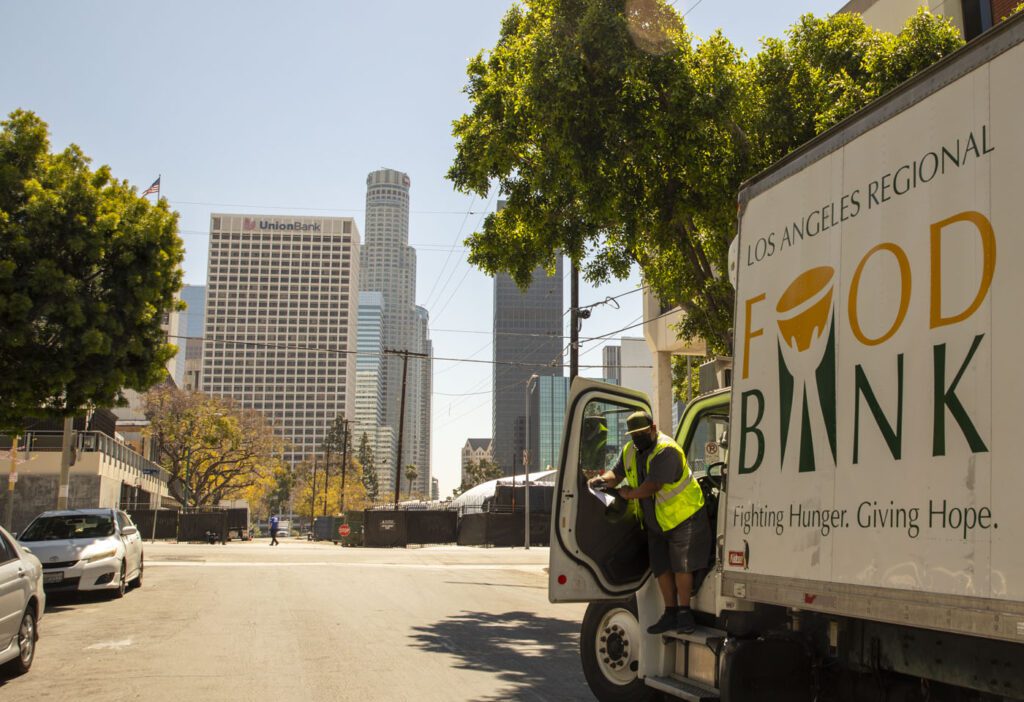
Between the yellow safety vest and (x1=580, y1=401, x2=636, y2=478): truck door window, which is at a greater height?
(x1=580, y1=401, x2=636, y2=478): truck door window

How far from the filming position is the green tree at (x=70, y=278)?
15.9m

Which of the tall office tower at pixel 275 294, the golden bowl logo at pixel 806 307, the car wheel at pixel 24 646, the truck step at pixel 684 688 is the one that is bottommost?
the car wheel at pixel 24 646

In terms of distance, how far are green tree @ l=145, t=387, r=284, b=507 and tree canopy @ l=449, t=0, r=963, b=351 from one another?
5037 cm

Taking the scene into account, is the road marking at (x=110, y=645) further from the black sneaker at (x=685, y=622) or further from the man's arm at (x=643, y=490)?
the black sneaker at (x=685, y=622)

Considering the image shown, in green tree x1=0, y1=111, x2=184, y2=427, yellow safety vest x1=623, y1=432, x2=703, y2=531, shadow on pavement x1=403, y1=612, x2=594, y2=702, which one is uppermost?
green tree x1=0, y1=111, x2=184, y2=427

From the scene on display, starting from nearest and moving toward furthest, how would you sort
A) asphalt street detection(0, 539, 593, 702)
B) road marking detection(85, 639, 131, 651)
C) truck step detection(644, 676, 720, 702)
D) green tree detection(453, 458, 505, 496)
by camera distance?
1. truck step detection(644, 676, 720, 702)
2. asphalt street detection(0, 539, 593, 702)
3. road marking detection(85, 639, 131, 651)
4. green tree detection(453, 458, 505, 496)

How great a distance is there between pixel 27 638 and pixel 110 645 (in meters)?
1.81

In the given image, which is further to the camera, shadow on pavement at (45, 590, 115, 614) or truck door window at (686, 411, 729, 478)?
shadow on pavement at (45, 590, 115, 614)

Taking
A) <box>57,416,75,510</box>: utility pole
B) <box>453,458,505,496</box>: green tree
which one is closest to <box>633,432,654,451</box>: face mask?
<box>57,416,75,510</box>: utility pole

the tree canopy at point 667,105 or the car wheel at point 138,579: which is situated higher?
the tree canopy at point 667,105

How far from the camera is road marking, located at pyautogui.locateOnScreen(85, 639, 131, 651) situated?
32.3 feet

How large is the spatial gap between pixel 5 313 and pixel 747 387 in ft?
47.7

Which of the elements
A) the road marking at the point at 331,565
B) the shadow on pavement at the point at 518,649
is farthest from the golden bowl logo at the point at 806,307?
the road marking at the point at 331,565

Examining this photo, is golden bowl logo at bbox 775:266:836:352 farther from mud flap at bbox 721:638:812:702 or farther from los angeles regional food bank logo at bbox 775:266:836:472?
mud flap at bbox 721:638:812:702
